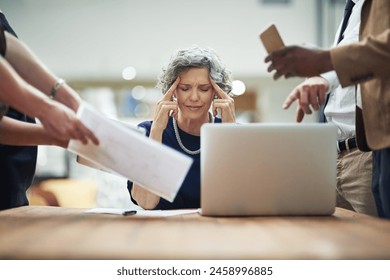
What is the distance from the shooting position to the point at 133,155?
3.38 feet

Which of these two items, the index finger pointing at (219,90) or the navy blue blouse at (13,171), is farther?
the index finger pointing at (219,90)

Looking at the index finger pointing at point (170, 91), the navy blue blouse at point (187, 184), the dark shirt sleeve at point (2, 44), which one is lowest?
the navy blue blouse at point (187, 184)

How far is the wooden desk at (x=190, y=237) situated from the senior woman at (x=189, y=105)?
0.72m

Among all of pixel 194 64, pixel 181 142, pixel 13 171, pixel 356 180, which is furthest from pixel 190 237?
pixel 194 64

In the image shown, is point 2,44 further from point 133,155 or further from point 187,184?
point 187,184

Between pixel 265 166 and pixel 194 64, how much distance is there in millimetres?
932

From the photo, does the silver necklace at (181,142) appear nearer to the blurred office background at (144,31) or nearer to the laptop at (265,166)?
the laptop at (265,166)

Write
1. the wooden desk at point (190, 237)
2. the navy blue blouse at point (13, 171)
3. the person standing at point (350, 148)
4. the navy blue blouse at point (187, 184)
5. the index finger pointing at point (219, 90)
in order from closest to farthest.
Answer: the wooden desk at point (190, 237) → the navy blue blouse at point (13, 171) → the person standing at point (350, 148) → the navy blue blouse at point (187, 184) → the index finger pointing at point (219, 90)

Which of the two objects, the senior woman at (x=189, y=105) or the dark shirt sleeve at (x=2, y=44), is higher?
the dark shirt sleeve at (x=2, y=44)

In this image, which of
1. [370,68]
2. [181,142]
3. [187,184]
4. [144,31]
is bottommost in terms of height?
[187,184]

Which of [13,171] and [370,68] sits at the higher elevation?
[370,68]

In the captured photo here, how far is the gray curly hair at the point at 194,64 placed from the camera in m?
1.98

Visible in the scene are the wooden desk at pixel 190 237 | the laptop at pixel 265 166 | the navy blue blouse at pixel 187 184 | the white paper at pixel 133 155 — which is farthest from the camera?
the navy blue blouse at pixel 187 184

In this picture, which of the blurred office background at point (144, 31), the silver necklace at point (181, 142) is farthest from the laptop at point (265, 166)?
the blurred office background at point (144, 31)
